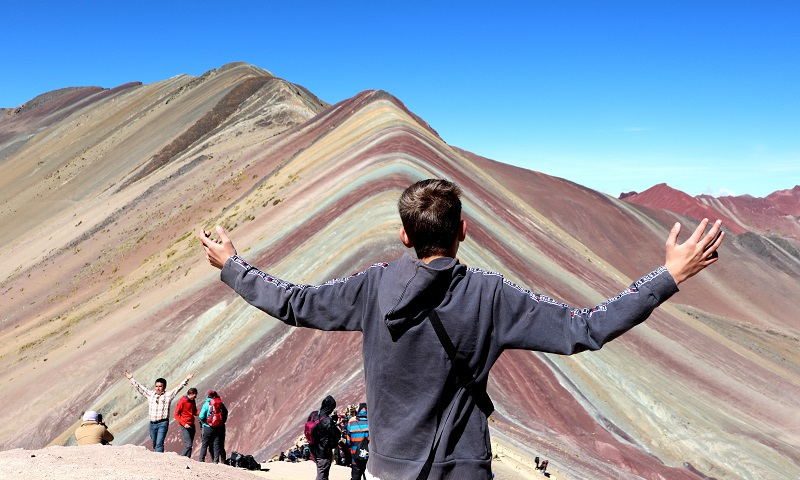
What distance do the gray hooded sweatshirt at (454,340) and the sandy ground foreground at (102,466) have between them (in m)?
4.02

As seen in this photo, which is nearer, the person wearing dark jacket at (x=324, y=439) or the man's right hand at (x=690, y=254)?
the man's right hand at (x=690, y=254)

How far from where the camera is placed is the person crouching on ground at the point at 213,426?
33.4 feet

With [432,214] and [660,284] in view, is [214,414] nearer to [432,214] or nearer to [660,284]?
[432,214]

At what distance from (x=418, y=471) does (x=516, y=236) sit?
22.9 m

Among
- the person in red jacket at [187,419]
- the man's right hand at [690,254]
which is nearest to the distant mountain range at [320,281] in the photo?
the person in red jacket at [187,419]

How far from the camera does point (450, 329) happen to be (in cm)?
254

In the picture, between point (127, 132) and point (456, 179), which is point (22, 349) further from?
point (127, 132)

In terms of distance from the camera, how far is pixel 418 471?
8.32 feet

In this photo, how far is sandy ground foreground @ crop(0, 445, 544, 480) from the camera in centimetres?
592

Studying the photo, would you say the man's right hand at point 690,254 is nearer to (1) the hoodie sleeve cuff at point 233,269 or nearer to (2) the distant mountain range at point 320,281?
(1) the hoodie sleeve cuff at point 233,269

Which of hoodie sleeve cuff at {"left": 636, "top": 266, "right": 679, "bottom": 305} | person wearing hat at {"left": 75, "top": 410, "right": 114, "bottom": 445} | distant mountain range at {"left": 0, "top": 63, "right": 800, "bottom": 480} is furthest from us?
distant mountain range at {"left": 0, "top": 63, "right": 800, "bottom": 480}

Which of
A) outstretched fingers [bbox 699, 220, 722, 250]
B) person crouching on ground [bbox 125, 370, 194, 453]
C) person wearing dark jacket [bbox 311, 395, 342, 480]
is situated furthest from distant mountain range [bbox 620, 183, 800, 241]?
outstretched fingers [bbox 699, 220, 722, 250]

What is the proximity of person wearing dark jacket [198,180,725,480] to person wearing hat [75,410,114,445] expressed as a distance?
702 centimetres

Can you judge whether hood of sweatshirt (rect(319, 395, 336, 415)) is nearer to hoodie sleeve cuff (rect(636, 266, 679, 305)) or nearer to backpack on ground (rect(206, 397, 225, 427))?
backpack on ground (rect(206, 397, 225, 427))
